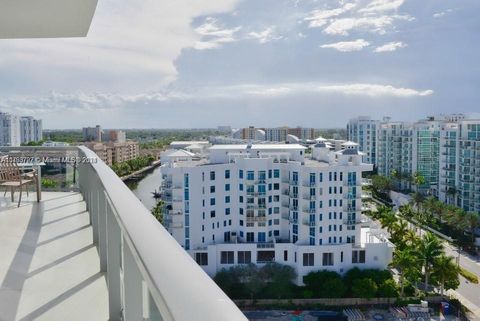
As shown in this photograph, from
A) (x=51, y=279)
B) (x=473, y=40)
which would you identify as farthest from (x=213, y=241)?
(x=473, y=40)

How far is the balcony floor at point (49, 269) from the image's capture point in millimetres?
1477

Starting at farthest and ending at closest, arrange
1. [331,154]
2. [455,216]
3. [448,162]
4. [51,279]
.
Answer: [448,162]
[455,216]
[331,154]
[51,279]

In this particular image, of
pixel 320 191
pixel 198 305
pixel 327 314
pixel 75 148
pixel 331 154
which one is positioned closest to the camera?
pixel 198 305

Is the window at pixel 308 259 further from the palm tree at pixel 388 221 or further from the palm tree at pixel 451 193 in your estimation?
the palm tree at pixel 451 193

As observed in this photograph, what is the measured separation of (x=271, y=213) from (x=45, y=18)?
1657 centimetres

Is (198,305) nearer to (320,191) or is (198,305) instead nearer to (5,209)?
(5,209)

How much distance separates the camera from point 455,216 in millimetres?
23469

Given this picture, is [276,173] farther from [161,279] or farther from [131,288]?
[161,279]

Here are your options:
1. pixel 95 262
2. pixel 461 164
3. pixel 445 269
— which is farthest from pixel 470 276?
pixel 95 262

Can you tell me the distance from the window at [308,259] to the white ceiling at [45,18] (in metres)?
15.8

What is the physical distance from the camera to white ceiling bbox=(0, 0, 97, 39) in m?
2.11

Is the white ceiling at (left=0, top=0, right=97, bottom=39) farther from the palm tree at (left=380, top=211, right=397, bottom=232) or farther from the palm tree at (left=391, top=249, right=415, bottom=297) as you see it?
the palm tree at (left=380, top=211, right=397, bottom=232)

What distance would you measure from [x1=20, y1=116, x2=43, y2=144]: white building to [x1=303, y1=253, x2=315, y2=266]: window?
2344 cm

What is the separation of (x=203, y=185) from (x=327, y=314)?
6.84 meters
